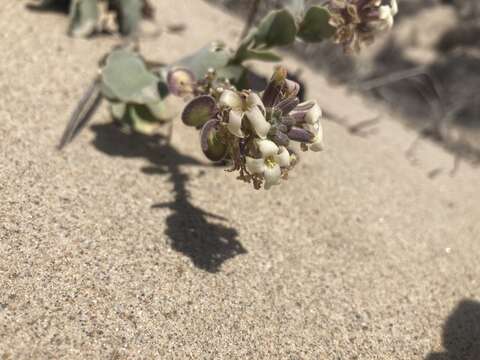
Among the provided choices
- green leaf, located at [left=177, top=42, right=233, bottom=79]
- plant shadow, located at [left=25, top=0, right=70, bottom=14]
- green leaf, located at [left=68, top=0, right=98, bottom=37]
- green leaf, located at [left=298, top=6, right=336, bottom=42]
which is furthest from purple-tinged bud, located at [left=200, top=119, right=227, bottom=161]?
plant shadow, located at [left=25, top=0, right=70, bottom=14]

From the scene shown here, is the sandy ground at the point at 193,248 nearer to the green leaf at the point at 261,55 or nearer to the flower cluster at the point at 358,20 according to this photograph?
the green leaf at the point at 261,55

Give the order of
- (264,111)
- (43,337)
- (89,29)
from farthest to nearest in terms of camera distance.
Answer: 1. (89,29)
2. (264,111)
3. (43,337)

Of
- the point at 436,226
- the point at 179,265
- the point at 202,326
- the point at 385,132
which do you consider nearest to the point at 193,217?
the point at 179,265

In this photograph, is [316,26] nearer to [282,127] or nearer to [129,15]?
[282,127]

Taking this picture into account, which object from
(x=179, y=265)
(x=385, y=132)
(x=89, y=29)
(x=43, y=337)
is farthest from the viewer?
(x=385, y=132)

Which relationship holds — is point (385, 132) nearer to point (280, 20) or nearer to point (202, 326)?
point (280, 20)

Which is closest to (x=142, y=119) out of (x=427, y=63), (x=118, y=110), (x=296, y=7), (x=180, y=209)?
(x=118, y=110)

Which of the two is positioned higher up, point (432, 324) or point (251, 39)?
point (251, 39)
